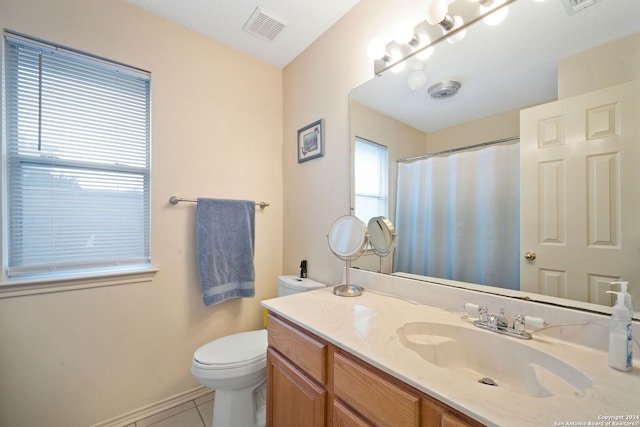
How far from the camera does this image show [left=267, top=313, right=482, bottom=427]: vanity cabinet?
62cm

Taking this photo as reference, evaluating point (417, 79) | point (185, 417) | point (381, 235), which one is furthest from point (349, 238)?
point (185, 417)

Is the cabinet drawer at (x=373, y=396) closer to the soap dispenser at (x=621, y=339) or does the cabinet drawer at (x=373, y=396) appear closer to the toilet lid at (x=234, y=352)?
the soap dispenser at (x=621, y=339)

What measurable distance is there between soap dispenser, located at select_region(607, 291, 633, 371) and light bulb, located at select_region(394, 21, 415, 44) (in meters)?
1.25

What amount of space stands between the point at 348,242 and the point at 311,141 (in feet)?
2.73

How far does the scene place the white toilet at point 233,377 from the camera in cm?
127

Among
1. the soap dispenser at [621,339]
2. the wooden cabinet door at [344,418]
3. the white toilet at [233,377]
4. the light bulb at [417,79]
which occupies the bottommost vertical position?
the white toilet at [233,377]

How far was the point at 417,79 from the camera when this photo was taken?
1260 mm

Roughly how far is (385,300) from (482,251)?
0.48 meters

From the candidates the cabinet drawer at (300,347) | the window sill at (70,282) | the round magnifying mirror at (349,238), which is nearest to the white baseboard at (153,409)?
the window sill at (70,282)

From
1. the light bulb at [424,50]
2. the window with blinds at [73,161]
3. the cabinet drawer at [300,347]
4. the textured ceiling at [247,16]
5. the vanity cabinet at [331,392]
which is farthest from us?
the textured ceiling at [247,16]

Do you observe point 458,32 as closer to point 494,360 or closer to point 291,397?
point 494,360

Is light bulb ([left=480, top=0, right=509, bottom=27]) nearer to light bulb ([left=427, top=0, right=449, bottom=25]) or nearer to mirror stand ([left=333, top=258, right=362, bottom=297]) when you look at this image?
light bulb ([left=427, top=0, right=449, bottom=25])

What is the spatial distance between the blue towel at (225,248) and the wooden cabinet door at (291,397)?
714 millimetres

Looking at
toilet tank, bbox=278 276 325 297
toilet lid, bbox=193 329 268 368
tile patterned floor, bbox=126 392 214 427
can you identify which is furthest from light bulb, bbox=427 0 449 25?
tile patterned floor, bbox=126 392 214 427
